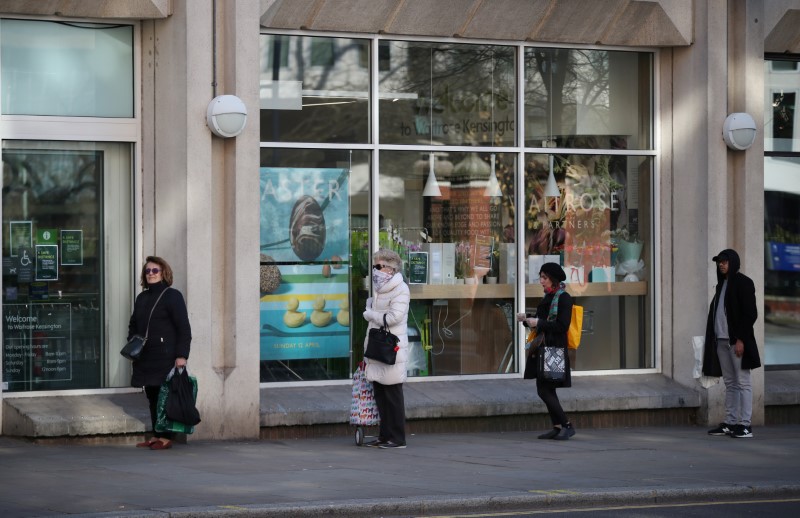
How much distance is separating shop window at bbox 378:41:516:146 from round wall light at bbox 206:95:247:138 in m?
2.12

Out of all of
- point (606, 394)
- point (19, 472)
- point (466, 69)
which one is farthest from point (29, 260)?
point (606, 394)

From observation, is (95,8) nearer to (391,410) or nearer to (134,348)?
(134,348)

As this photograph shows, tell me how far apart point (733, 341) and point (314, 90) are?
5.22 m

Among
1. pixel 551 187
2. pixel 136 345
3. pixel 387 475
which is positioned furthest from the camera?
pixel 551 187

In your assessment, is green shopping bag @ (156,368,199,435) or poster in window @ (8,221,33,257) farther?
poster in window @ (8,221,33,257)

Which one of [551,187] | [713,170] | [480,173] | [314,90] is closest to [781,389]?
[713,170]

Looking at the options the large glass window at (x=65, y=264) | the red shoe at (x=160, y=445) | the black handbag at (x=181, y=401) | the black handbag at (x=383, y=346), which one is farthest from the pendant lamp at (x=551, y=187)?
the red shoe at (x=160, y=445)

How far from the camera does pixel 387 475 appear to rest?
10656 mm

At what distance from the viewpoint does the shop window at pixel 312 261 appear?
14359 mm

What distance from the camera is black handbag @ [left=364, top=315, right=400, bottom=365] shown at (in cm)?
1212

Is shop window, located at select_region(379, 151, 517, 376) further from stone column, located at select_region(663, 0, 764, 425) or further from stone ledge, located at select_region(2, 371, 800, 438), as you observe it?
stone column, located at select_region(663, 0, 764, 425)

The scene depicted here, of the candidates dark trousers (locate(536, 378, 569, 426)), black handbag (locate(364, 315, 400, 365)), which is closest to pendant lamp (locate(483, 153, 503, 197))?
dark trousers (locate(536, 378, 569, 426))

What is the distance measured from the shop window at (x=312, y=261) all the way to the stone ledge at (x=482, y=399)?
39cm

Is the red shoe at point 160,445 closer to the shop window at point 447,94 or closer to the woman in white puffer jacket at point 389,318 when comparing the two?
the woman in white puffer jacket at point 389,318
